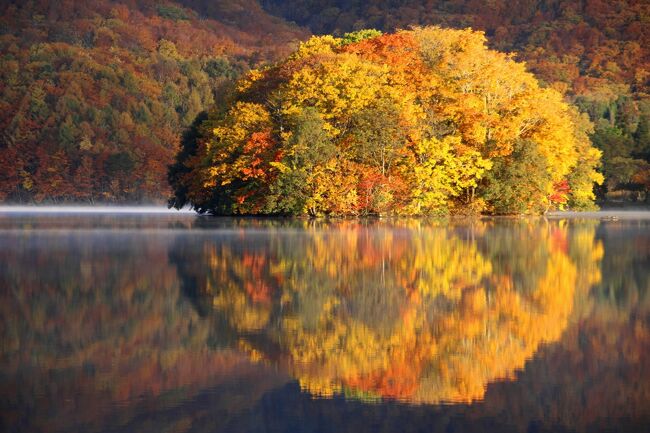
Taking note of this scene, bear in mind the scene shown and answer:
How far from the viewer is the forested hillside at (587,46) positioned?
84.1m

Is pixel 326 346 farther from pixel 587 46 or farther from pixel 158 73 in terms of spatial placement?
pixel 587 46

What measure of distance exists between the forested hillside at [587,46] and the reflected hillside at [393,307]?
196ft

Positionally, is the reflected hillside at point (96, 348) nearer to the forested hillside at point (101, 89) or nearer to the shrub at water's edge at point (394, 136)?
the shrub at water's edge at point (394, 136)

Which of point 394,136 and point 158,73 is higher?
point 158,73

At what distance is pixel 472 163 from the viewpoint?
51156 mm

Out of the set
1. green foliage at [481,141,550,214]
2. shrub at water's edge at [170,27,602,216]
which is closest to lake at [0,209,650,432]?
shrub at water's edge at [170,27,602,216]

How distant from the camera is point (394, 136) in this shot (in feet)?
162

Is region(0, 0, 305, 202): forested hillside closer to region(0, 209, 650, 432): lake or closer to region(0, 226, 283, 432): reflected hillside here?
region(0, 209, 650, 432): lake

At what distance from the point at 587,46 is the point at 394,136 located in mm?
88230

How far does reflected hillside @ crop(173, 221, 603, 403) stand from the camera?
9.06 metres

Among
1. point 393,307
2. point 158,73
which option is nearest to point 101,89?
point 158,73

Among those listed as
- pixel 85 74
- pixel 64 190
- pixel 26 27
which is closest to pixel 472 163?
pixel 64 190

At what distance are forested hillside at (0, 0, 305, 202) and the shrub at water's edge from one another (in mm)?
31998

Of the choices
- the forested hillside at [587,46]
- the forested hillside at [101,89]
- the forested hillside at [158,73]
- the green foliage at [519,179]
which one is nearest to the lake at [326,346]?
the green foliage at [519,179]
